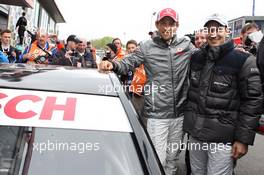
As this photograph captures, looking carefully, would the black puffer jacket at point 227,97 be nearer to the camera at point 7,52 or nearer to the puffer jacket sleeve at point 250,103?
the puffer jacket sleeve at point 250,103

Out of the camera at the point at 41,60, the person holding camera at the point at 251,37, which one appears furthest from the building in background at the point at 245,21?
the camera at the point at 41,60

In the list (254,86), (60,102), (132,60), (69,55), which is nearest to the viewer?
(60,102)

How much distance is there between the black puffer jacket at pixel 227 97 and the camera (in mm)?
2799

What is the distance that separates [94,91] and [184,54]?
4.88 feet

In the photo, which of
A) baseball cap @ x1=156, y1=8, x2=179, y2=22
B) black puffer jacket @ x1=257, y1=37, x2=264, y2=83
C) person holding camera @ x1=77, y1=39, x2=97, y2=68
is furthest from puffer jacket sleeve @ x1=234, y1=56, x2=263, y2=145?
person holding camera @ x1=77, y1=39, x2=97, y2=68

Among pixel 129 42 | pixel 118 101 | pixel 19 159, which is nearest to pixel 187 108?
pixel 118 101

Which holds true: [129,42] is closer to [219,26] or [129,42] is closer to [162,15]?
[162,15]

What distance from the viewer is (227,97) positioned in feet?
9.46

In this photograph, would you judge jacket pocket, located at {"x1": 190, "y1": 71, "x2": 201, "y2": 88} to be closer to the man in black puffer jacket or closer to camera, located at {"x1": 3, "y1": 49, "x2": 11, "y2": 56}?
the man in black puffer jacket

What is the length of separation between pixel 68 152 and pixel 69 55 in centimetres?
497

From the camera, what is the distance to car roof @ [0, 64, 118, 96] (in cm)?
200

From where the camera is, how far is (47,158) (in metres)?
1.73

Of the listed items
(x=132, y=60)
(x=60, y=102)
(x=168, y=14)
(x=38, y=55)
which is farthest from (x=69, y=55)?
(x=60, y=102)

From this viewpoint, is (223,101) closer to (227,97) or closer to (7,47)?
(227,97)
